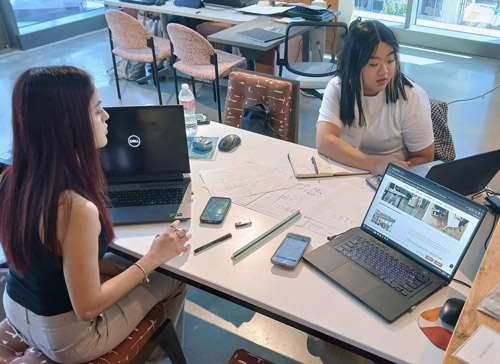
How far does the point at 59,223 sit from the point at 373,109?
134cm

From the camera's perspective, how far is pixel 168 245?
1366mm

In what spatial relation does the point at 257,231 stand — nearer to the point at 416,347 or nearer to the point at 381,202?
the point at 381,202

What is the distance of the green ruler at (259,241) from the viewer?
4.46ft

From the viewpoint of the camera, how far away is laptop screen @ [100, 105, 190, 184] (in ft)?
5.18

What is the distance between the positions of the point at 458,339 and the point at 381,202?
0.49 m

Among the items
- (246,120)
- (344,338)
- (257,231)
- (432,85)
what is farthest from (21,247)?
(432,85)

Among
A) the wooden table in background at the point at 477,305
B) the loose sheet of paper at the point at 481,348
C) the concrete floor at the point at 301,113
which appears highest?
the wooden table in background at the point at 477,305

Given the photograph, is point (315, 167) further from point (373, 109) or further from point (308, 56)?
point (308, 56)

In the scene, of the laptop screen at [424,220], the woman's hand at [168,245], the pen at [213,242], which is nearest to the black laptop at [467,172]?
the laptop screen at [424,220]

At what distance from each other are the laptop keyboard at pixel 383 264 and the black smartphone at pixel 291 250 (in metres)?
0.11

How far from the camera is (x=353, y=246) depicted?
1.37m

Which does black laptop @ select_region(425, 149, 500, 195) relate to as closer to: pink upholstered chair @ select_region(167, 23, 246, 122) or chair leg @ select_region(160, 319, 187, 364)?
chair leg @ select_region(160, 319, 187, 364)

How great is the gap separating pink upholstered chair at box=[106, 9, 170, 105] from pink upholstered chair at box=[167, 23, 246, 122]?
0.79ft

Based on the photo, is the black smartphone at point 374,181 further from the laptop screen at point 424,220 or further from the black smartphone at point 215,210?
the black smartphone at point 215,210
